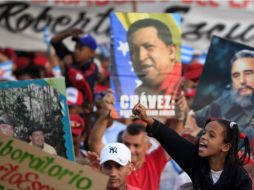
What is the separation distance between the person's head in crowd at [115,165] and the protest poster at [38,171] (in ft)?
3.80

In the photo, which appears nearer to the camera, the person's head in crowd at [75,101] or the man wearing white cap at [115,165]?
the man wearing white cap at [115,165]

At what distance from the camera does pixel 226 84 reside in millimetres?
6547

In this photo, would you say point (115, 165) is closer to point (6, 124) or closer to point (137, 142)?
point (6, 124)

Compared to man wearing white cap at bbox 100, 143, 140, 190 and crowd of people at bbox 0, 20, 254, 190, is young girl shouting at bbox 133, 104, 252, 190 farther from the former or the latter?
man wearing white cap at bbox 100, 143, 140, 190

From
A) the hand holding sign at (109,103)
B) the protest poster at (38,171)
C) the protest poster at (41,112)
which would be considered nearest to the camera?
the protest poster at (38,171)

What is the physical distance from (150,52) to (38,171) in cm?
278

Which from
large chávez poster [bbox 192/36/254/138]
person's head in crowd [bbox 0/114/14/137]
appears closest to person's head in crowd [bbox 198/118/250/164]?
person's head in crowd [bbox 0/114/14/137]

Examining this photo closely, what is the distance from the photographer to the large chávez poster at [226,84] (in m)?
6.46

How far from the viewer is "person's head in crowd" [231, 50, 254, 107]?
21.2 feet

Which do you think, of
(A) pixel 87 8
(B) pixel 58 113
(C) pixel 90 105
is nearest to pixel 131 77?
(B) pixel 58 113

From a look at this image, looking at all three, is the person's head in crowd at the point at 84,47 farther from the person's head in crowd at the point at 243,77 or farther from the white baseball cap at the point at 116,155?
the white baseball cap at the point at 116,155

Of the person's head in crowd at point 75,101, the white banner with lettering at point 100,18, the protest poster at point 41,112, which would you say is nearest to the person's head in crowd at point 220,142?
the protest poster at point 41,112

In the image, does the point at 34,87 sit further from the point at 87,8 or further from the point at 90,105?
the point at 87,8

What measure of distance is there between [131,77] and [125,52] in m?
0.20
